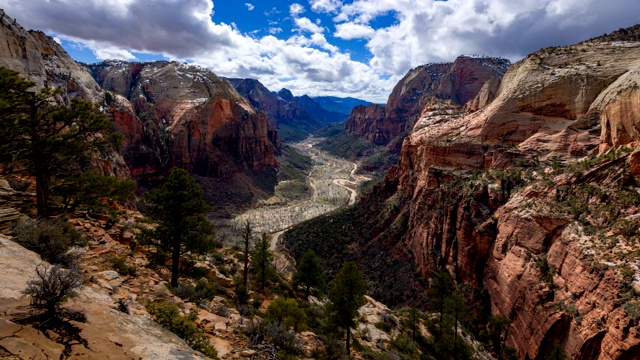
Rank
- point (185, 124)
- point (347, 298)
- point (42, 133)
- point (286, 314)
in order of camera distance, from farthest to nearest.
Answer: point (185, 124) < point (347, 298) < point (286, 314) < point (42, 133)

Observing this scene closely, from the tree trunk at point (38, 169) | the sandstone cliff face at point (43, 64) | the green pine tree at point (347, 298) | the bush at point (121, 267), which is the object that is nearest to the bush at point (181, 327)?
the bush at point (121, 267)

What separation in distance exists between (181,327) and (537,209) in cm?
3540

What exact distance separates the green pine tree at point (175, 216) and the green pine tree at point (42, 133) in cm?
471

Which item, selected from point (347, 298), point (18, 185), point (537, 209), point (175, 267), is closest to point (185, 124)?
point (18, 185)

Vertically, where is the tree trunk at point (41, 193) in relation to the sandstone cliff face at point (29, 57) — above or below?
below

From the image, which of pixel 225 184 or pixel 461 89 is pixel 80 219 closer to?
pixel 225 184

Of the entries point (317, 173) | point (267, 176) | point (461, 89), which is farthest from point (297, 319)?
point (461, 89)

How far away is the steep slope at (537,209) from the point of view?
78.8 feet

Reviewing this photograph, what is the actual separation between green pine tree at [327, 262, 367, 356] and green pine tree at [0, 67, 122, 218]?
737 inches

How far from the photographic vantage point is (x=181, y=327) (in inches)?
398

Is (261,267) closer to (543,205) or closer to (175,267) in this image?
(175,267)

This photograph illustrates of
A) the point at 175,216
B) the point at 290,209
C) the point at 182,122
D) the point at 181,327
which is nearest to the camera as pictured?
the point at 181,327

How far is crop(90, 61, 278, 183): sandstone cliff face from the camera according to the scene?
3556 inches

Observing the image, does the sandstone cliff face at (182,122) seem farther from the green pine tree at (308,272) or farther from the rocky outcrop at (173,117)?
the green pine tree at (308,272)
